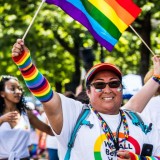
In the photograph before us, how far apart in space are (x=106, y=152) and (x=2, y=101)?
3053 mm

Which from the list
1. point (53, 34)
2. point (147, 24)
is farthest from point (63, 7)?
point (53, 34)

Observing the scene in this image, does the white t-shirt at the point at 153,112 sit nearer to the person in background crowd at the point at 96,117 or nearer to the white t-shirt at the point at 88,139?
the person in background crowd at the point at 96,117

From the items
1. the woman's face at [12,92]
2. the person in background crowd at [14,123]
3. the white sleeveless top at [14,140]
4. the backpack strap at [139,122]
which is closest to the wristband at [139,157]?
the backpack strap at [139,122]

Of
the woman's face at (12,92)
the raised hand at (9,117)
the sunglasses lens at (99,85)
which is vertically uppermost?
the woman's face at (12,92)

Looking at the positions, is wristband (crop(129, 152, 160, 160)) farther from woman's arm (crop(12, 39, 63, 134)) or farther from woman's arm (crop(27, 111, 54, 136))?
woman's arm (crop(27, 111, 54, 136))

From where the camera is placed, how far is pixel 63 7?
5109 millimetres

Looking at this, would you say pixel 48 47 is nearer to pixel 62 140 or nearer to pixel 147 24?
pixel 147 24

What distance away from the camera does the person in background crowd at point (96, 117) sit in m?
4.07

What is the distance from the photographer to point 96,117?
4309 mm

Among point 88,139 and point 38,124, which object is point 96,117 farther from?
point 38,124

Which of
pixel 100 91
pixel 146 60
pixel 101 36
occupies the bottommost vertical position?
pixel 100 91

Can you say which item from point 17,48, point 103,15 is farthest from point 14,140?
point 17,48

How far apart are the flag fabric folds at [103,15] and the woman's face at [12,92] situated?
2063 mm

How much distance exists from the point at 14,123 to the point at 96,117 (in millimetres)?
2734
